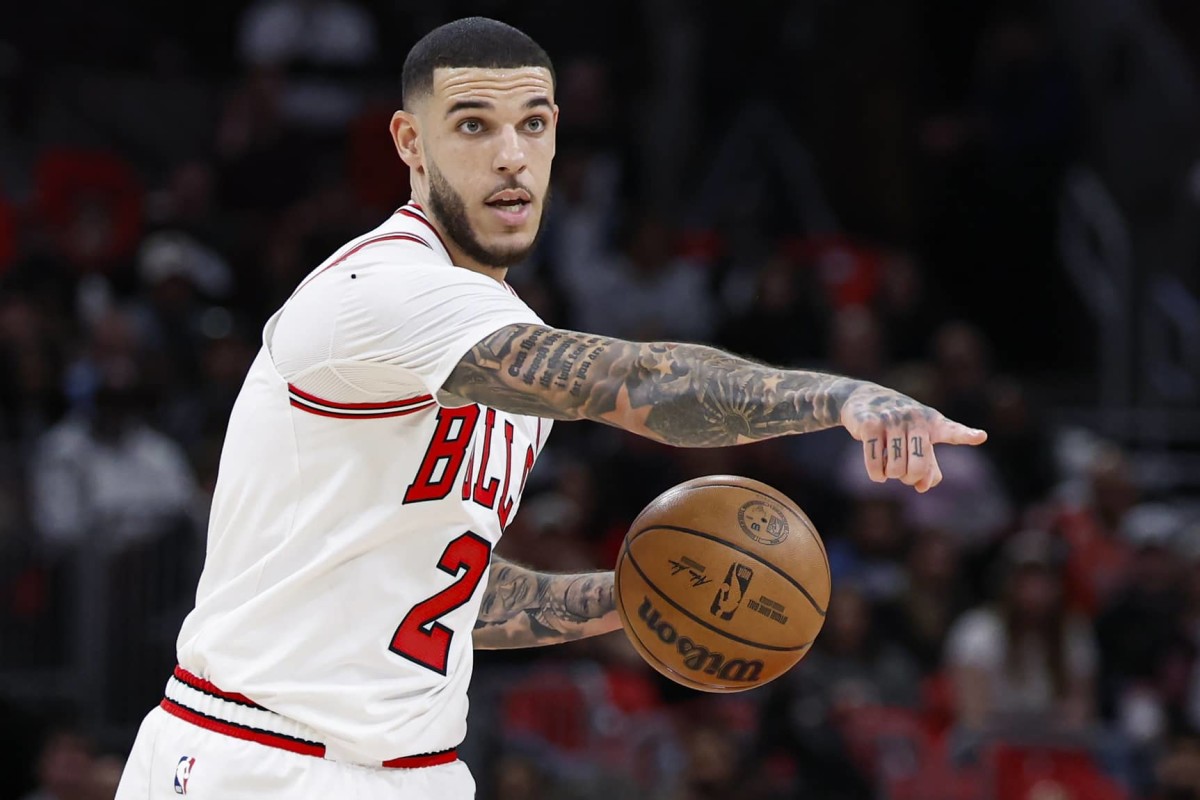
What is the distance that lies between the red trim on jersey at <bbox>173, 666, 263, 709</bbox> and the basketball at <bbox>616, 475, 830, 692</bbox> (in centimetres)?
103

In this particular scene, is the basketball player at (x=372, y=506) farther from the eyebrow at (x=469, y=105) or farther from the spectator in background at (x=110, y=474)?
the spectator in background at (x=110, y=474)

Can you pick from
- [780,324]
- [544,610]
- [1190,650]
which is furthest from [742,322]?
[544,610]

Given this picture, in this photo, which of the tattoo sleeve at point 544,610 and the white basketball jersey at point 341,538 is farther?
the tattoo sleeve at point 544,610

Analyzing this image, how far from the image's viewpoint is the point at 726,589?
4750 millimetres

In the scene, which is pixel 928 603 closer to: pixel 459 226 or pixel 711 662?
pixel 711 662

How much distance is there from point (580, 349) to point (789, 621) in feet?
3.68

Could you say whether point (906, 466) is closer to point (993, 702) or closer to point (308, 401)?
point (308, 401)

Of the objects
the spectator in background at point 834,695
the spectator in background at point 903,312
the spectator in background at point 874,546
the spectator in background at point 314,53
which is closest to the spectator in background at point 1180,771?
the spectator in background at point 834,695

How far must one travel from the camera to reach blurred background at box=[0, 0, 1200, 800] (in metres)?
10.4

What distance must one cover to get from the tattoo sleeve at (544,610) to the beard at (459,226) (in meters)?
1.10

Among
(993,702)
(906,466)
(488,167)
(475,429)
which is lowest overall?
(993,702)

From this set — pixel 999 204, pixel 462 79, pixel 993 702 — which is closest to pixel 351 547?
pixel 462 79

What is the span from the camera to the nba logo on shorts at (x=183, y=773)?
15.3ft

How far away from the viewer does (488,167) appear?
183 inches
